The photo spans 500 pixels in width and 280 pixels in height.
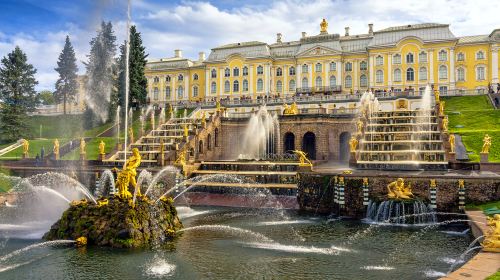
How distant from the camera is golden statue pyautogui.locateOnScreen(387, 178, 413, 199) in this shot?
23125 millimetres

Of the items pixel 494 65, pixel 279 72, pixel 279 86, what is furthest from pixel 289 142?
pixel 494 65

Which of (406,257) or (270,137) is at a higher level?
(270,137)

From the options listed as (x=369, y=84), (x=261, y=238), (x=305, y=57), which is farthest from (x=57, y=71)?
(x=261, y=238)

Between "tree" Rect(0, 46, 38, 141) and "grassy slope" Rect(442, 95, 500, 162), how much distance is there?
181ft

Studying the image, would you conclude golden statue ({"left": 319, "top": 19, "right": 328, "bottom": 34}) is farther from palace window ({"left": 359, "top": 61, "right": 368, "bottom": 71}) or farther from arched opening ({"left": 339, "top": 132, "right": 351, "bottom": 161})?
arched opening ({"left": 339, "top": 132, "right": 351, "bottom": 161})

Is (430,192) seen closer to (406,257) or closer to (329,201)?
(329,201)

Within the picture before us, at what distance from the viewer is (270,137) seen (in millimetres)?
46219

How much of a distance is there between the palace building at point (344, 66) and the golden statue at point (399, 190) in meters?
37.4

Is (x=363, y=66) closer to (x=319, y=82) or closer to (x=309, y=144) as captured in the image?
(x=319, y=82)

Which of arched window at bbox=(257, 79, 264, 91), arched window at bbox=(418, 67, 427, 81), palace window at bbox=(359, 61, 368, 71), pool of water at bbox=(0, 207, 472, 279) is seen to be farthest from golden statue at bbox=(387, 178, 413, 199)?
arched window at bbox=(257, 79, 264, 91)

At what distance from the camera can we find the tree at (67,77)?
224 feet

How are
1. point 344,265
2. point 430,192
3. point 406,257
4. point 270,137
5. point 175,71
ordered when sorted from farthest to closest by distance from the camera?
1. point 175,71
2. point 270,137
3. point 430,192
4. point 406,257
5. point 344,265

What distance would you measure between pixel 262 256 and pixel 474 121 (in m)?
37.9

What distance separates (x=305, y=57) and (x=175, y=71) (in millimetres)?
29169
